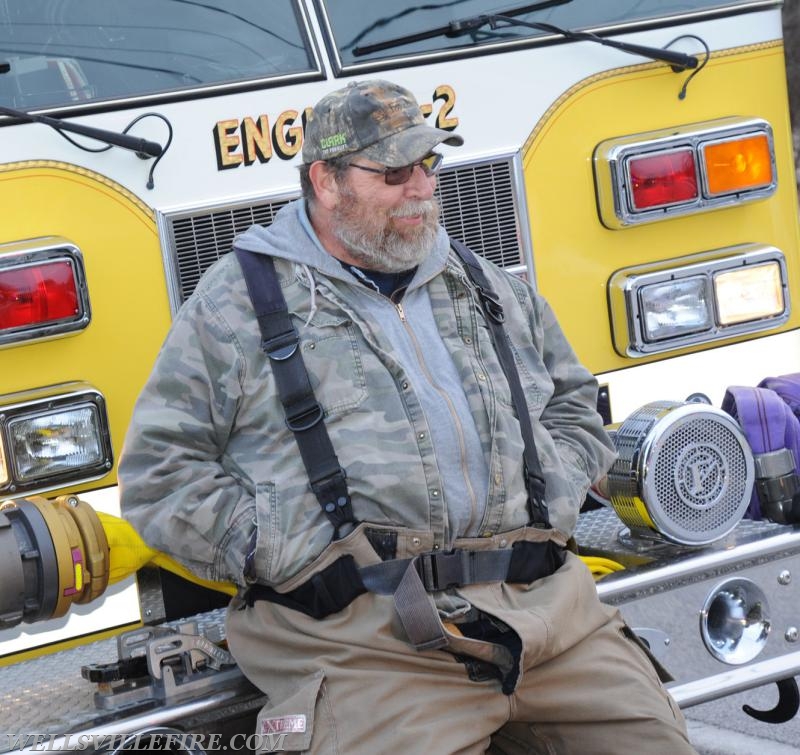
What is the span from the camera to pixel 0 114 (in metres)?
3.12

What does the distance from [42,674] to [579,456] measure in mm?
1259

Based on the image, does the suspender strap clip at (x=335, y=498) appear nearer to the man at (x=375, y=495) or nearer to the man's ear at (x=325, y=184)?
the man at (x=375, y=495)

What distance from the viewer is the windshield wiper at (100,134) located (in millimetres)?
3129

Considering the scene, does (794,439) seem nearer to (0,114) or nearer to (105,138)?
(105,138)

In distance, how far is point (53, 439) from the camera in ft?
10.2

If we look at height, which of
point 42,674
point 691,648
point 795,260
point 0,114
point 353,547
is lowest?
point 691,648

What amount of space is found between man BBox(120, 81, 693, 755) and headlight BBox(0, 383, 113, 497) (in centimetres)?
43

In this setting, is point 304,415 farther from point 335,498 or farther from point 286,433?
point 335,498

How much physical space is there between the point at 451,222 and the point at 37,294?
1070 millimetres

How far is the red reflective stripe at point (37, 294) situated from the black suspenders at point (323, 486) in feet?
1.55

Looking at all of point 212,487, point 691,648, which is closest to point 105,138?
point 212,487

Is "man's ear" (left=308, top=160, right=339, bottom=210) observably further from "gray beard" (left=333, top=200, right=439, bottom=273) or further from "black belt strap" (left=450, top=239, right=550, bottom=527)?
"black belt strap" (left=450, top=239, right=550, bottom=527)

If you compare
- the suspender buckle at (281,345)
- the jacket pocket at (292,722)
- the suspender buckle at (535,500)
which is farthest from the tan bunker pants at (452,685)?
the suspender buckle at (281,345)

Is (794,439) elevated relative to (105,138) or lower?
lower
